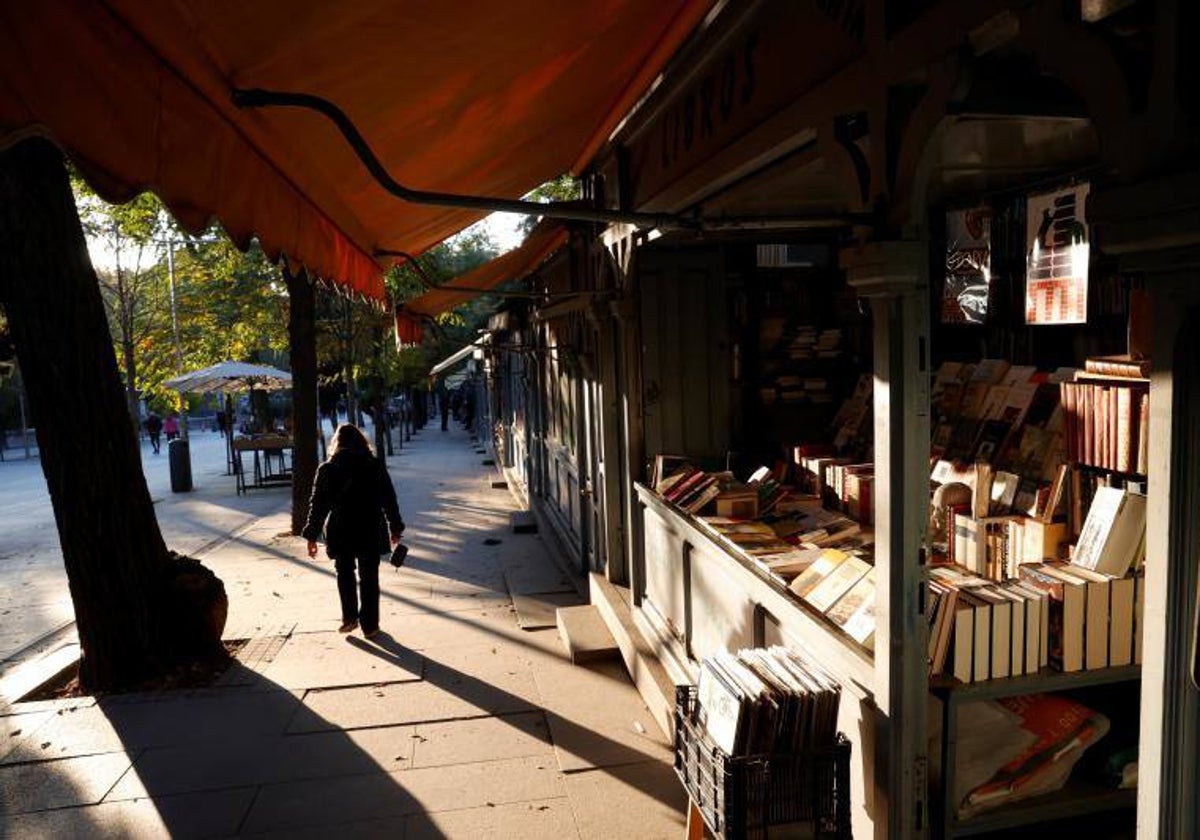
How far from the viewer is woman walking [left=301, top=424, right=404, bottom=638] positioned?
7.78 metres

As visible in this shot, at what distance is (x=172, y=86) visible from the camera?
2.26 metres

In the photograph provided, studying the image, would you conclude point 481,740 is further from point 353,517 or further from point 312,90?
point 312,90

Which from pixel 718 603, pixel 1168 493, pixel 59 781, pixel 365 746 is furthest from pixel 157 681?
pixel 1168 493

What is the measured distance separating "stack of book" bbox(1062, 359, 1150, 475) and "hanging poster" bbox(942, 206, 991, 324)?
4.54ft

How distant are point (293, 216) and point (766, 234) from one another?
160 inches

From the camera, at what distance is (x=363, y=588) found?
309 inches

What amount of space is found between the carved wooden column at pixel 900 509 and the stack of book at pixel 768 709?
215 mm

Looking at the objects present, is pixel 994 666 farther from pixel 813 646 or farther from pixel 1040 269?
pixel 1040 269

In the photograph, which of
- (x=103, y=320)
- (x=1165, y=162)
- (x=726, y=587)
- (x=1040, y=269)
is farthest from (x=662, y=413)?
(x=1165, y=162)

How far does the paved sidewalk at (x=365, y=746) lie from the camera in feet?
15.3

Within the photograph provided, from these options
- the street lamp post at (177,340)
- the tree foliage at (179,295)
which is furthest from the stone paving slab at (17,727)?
the street lamp post at (177,340)

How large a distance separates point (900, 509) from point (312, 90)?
2.65m

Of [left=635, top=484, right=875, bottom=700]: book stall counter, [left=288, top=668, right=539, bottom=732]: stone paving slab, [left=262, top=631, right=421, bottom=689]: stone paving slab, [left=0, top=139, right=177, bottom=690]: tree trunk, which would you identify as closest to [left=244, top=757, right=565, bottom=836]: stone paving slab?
[left=288, top=668, right=539, bottom=732]: stone paving slab

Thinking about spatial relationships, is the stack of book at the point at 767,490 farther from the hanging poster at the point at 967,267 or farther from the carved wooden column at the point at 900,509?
the carved wooden column at the point at 900,509
